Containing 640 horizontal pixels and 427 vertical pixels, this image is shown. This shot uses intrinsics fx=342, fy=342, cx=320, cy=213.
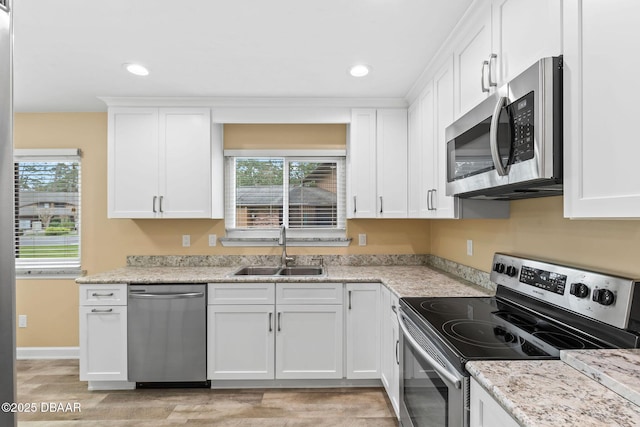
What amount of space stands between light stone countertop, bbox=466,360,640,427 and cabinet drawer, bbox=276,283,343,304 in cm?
162

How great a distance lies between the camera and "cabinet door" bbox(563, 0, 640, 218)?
2.72 feet

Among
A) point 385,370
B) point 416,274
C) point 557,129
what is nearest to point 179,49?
point 557,129

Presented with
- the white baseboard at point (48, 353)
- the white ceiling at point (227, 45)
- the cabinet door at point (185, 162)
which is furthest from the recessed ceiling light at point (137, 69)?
the white baseboard at point (48, 353)

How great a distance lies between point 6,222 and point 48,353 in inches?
139

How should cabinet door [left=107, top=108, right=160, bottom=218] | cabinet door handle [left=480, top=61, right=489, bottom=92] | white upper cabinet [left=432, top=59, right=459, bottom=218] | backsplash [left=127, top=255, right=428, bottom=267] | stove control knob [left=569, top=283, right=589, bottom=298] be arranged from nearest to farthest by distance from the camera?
stove control knob [left=569, top=283, right=589, bottom=298], cabinet door handle [left=480, top=61, right=489, bottom=92], white upper cabinet [left=432, top=59, right=459, bottom=218], cabinet door [left=107, top=108, right=160, bottom=218], backsplash [left=127, top=255, right=428, bottom=267]

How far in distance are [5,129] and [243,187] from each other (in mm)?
2730

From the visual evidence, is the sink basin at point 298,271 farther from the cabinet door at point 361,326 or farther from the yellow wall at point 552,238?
the yellow wall at point 552,238

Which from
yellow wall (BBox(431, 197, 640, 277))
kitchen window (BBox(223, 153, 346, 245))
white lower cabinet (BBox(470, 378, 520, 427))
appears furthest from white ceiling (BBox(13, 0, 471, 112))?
white lower cabinet (BBox(470, 378, 520, 427))

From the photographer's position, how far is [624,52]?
0.84 meters

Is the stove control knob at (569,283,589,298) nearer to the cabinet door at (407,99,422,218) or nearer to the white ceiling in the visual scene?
the cabinet door at (407,99,422,218)

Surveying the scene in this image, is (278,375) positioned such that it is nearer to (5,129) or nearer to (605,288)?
(605,288)

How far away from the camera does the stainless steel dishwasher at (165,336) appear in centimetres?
259

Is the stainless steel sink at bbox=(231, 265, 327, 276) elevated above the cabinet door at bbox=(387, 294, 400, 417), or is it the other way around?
the stainless steel sink at bbox=(231, 265, 327, 276)

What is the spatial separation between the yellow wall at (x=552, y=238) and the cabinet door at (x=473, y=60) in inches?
24.3
